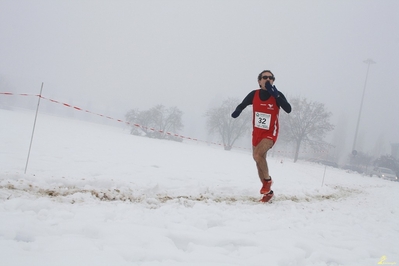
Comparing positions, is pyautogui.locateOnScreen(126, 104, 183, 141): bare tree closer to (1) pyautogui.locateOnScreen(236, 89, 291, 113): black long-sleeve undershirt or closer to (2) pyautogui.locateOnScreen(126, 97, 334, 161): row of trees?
(2) pyautogui.locateOnScreen(126, 97, 334, 161): row of trees

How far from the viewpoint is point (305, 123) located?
118 feet

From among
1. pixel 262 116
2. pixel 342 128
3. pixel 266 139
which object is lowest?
pixel 266 139

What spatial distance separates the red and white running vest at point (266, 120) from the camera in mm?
4754

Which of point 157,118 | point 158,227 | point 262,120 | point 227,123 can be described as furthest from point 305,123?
point 158,227

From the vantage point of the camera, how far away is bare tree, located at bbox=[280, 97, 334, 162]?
116 feet

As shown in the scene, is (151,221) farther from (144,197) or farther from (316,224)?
(316,224)

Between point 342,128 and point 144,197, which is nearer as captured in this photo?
point 144,197

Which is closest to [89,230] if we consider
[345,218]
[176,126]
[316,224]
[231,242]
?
[231,242]

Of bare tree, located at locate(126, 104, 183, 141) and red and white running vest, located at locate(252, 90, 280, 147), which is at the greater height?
bare tree, located at locate(126, 104, 183, 141)

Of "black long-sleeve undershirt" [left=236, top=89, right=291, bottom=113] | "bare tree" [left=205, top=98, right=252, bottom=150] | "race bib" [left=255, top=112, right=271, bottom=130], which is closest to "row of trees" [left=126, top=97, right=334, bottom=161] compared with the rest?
"bare tree" [left=205, top=98, right=252, bottom=150]

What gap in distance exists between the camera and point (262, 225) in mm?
3186

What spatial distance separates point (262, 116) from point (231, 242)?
287 cm

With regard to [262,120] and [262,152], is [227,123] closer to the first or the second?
[262,120]

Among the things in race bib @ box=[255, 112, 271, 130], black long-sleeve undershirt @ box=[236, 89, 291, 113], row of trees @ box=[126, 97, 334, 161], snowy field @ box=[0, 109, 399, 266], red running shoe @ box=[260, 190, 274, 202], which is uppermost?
row of trees @ box=[126, 97, 334, 161]
